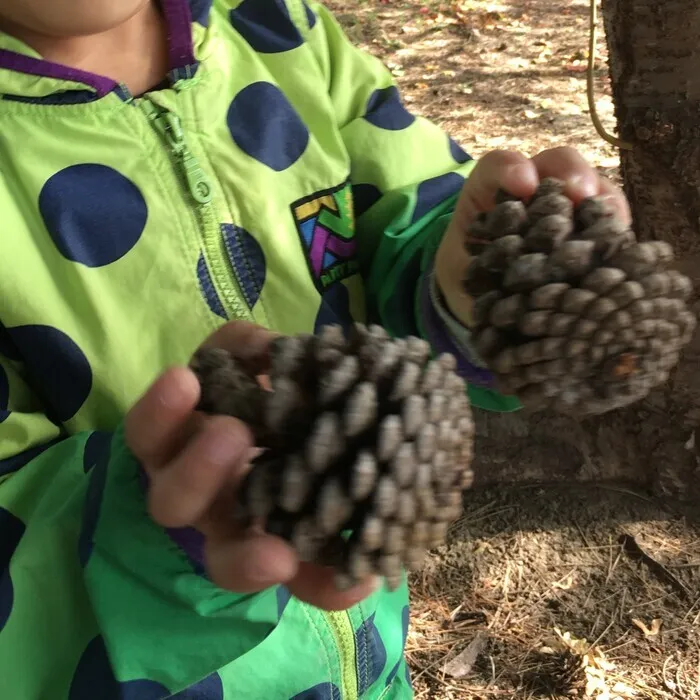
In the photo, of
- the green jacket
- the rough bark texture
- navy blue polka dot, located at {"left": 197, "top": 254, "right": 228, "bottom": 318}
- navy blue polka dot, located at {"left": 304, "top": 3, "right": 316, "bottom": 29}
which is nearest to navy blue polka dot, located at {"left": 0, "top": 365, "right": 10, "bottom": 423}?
the green jacket

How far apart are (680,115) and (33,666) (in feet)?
3.40

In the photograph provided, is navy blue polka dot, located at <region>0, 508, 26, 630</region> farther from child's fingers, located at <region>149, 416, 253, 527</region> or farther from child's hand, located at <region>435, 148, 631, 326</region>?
child's hand, located at <region>435, 148, 631, 326</region>

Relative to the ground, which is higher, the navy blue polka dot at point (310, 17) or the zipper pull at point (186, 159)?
the navy blue polka dot at point (310, 17)

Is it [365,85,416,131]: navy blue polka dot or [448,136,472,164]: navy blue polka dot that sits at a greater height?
[365,85,416,131]: navy blue polka dot

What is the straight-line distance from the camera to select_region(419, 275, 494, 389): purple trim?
81cm

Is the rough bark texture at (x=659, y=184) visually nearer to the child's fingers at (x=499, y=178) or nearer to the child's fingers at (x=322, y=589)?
the child's fingers at (x=499, y=178)

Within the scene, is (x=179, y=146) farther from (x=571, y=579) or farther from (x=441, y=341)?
(x=571, y=579)

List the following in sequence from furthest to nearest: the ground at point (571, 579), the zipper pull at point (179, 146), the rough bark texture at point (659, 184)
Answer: the ground at point (571, 579) → the rough bark texture at point (659, 184) → the zipper pull at point (179, 146)

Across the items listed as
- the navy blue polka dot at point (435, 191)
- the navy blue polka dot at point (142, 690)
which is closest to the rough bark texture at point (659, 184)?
the navy blue polka dot at point (435, 191)

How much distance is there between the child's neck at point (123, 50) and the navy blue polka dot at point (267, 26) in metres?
0.10

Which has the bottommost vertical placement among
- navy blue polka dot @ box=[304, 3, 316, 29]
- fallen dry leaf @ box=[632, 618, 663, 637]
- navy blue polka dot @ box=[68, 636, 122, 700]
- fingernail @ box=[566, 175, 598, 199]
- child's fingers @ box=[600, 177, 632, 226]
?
fallen dry leaf @ box=[632, 618, 663, 637]

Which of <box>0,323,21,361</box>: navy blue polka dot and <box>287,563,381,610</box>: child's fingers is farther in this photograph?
<box>0,323,21,361</box>: navy blue polka dot

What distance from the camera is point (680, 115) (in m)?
1.07

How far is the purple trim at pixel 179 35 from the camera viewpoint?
0.80 meters
